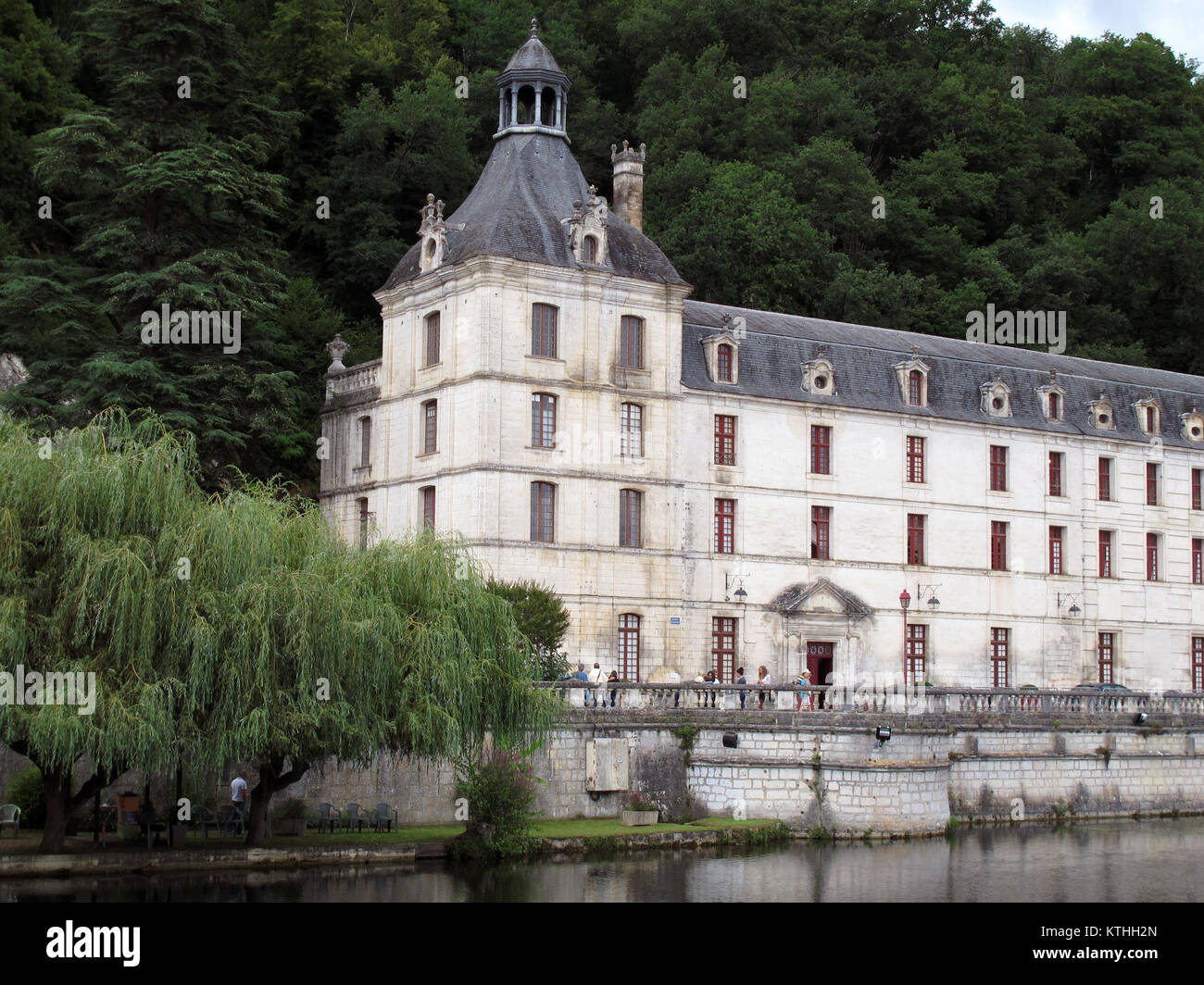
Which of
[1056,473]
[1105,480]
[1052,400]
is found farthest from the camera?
[1105,480]

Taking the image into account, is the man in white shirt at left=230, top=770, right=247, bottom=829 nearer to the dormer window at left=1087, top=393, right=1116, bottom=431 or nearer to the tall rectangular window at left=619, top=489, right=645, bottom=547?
the tall rectangular window at left=619, top=489, right=645, bottom=547

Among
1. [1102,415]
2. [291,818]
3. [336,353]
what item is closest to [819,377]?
[1102,415]

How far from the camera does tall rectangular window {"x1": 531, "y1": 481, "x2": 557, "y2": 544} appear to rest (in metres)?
40.7

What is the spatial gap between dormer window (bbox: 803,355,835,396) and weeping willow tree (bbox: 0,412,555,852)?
1916 centimetres

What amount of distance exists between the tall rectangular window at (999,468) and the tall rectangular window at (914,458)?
8.54ft

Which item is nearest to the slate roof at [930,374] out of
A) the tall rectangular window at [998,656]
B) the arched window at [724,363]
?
the arched window at [724,363]

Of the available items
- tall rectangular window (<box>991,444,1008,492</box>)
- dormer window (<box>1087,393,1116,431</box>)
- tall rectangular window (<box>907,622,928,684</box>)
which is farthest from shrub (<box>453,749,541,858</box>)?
dormer window (<box>1087,393,1116,431</box>)

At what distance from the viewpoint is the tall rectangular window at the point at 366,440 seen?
45.0 metres

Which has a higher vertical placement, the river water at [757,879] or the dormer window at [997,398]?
the dormer window at [997,398]

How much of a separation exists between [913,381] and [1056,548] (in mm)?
6685

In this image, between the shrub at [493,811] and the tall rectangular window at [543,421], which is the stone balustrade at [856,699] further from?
the tall rectangular window at [543,421]

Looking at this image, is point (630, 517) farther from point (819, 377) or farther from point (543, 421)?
point (819, 377)

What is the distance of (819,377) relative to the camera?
1804 inches
